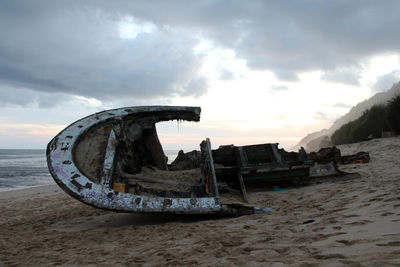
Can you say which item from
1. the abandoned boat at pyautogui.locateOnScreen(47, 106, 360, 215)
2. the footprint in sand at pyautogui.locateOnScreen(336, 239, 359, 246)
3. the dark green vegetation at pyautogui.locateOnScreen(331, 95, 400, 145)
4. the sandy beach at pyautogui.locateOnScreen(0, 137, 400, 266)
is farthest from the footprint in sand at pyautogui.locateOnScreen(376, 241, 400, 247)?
the dark green vegetation at pyautogui.locateOnScreen(331, 95, 400, 145)

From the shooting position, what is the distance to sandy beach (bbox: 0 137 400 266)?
2166 mm

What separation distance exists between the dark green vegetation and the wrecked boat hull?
49.9 feet

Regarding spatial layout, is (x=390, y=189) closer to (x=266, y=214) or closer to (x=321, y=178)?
(x=266, y=214)

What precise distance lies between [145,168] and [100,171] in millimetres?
1739

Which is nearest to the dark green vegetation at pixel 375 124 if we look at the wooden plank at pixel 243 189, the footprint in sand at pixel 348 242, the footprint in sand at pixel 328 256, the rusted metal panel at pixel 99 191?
the wooden plank at pixel 243 189

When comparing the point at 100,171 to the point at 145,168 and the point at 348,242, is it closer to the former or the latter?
the point at 145,168

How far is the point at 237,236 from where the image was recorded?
3.13 m

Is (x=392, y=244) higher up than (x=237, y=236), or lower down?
higher up

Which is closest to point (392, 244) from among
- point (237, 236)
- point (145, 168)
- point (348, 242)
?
point (348, 242)

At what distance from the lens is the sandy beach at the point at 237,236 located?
7.11 feet

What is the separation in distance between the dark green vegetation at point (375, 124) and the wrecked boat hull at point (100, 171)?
15.2 m

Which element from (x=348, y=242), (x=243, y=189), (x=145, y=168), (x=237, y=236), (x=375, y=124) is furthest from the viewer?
(x=375, y=124)

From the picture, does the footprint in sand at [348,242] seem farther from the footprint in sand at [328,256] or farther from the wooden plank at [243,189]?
the wooden plank at [243,189]

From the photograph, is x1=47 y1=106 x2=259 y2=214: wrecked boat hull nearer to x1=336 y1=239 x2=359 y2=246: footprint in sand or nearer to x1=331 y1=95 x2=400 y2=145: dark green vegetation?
x1=336 y1=239 x2=359 y2=246: footprint in sand
